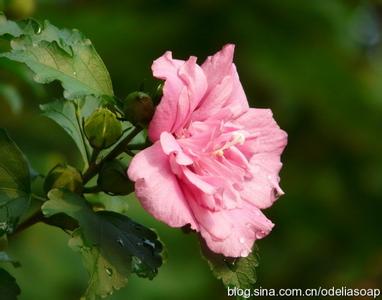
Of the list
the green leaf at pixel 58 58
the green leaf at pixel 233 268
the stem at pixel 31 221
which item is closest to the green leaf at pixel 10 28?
the green leaf at pixel 58 58

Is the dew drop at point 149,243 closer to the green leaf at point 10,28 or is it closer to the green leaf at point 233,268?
the green leaf at point 233,268

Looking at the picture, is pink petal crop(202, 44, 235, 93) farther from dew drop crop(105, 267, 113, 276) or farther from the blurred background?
the blurred background

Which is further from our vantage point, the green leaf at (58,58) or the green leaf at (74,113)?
the green leaf at (74,113)

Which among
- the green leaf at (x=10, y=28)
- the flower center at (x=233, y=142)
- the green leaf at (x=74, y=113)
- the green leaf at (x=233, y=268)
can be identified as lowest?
the green leaf at (x=233, y=268)

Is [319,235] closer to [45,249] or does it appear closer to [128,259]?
[45,249]

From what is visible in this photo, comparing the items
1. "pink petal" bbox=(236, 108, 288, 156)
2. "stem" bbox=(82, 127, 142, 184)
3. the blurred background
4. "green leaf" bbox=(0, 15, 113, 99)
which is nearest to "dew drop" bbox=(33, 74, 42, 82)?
"green leaf" bbox=(0, 15, 113, 99)

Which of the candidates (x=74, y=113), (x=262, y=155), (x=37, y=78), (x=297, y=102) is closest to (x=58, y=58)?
(x=37, y=78)
